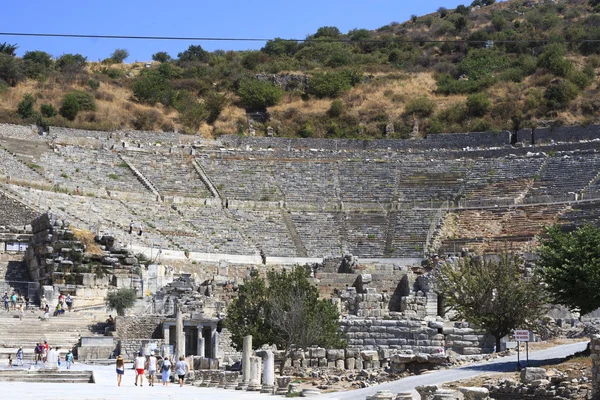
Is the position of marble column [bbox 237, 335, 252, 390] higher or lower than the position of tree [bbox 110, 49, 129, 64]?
lower

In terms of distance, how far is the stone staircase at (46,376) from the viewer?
1025 inches

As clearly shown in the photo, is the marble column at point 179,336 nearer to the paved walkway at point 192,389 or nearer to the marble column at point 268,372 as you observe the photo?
the paved walkway at point 192,389

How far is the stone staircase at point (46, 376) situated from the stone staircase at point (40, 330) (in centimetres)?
593

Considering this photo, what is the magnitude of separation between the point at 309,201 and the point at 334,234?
5432mm

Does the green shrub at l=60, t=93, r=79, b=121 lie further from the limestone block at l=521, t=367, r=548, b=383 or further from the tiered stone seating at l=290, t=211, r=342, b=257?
the limestone block at l=521, t=367, r=548, b=383

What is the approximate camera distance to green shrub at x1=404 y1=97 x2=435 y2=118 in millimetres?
82438

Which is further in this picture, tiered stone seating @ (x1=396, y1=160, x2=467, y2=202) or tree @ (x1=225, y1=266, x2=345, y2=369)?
tiered stone seating @ (x1=396, y1=160, x2=467, y2=202)

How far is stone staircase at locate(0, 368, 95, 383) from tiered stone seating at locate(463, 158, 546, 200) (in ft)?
126

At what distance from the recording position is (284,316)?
3084cm

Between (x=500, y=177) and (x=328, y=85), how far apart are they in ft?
81.0

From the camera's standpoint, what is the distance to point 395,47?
102m

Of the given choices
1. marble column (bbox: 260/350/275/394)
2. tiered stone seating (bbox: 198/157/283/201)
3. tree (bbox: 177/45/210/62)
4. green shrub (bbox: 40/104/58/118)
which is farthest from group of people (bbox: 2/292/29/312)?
tree (bbox: 177/45/210/62)

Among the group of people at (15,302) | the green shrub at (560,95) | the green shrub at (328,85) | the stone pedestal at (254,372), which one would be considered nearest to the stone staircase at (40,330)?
the group of people at (15,302)

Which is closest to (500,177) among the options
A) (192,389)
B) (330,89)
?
(330,89)
